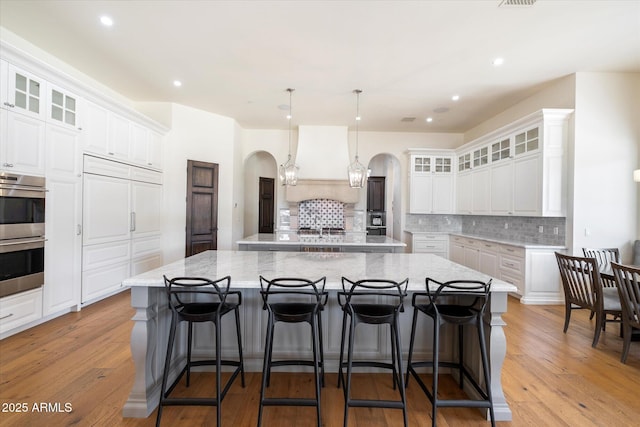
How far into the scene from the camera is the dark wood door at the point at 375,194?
9383mm

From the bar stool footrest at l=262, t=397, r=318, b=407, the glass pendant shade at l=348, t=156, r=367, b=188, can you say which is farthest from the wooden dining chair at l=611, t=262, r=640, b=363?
the glass pendant shade at l=348, t=156, r=367, b=188

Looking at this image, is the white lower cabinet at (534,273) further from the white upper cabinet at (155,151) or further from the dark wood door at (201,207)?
the white upper cabinet at (155,151)

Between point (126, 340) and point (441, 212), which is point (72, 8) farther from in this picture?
point (441, 212)

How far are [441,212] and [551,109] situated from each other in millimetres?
3033

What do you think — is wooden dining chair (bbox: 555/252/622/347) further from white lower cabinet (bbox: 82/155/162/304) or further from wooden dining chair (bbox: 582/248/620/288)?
white lower cabinet (bbox: 82/155/162/304)

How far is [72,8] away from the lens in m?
2.88

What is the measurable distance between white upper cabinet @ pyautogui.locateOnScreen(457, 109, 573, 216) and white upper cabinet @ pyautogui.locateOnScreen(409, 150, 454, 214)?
0.84 m

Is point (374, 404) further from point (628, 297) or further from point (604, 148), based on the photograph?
point (604, 148)

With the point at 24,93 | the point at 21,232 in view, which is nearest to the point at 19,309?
the point at 21,232

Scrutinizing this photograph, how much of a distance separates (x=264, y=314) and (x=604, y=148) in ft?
16.1

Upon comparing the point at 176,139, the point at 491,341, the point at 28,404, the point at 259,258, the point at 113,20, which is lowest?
the point at 28,404

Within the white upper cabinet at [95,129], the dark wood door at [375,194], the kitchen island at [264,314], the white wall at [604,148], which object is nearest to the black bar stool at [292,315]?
the kitchen island at [264,314]

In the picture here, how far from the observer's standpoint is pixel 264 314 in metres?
2.38

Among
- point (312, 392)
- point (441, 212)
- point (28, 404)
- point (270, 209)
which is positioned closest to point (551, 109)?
point (441, 212)
